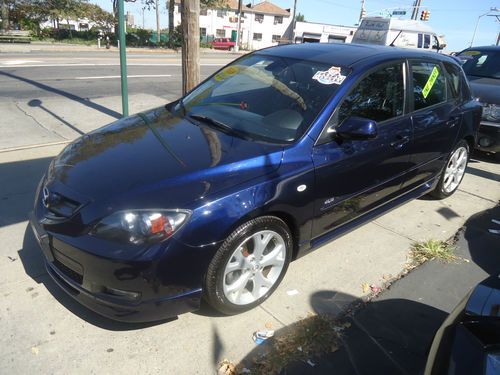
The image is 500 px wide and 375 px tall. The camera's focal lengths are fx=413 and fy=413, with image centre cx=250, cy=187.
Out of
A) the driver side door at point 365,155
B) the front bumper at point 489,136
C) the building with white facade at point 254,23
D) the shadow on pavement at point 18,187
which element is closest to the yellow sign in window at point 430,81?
the driver side door at point 365,155

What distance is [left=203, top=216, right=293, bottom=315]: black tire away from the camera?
245 centimetres

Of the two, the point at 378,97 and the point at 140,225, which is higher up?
the point at 378,97

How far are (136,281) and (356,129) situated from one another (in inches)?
70.0

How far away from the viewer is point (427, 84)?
4043mm

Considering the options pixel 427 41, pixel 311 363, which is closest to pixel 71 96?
pixel 311 363

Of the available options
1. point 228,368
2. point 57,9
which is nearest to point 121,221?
point 228,368

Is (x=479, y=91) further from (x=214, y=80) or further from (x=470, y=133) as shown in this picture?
(x=214, y=80)

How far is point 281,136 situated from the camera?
296cm

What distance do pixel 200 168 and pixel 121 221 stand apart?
58 cm

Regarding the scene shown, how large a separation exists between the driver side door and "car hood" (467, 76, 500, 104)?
3769mm

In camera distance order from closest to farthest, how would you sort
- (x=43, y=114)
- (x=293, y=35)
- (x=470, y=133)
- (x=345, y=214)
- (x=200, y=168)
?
1. (x=200, y=168)
2. (x=345, y=214)
3. (x=470, y=133)
4. (x=43, y=114)
5. (x=293, y=35)

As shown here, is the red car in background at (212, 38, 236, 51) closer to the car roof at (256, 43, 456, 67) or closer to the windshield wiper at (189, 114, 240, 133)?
the car roof at (256, 43, 456, 67)

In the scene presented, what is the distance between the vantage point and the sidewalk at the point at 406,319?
249 centimetres

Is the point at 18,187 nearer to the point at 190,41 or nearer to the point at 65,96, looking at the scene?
the point at 190,41
